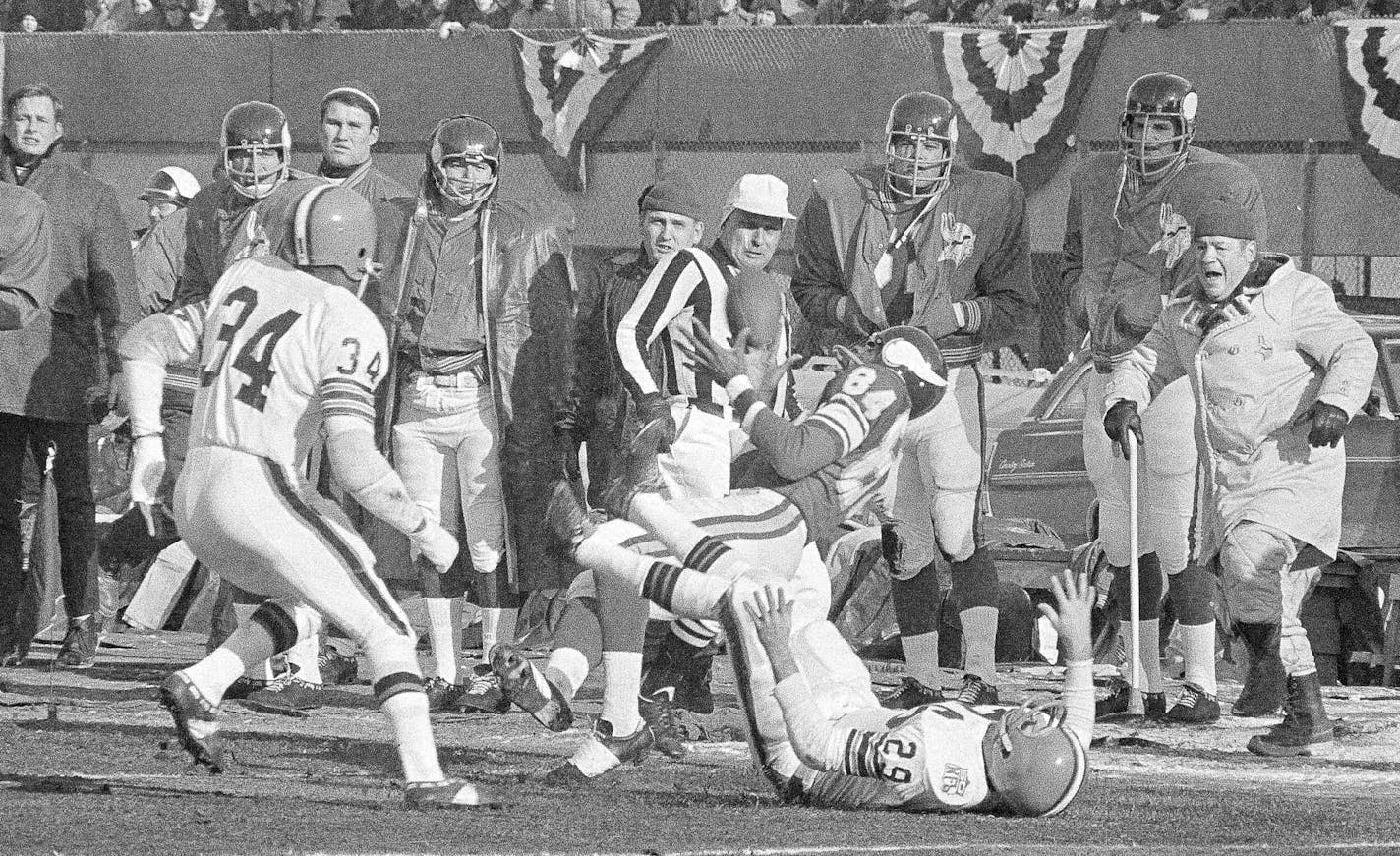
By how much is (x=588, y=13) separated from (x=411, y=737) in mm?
12164

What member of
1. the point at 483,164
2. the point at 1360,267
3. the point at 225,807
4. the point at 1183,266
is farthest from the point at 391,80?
the point at 225,807

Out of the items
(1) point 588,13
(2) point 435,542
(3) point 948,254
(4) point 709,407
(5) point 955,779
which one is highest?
(1) point 588,13

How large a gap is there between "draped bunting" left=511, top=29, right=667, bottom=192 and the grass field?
9.14 m

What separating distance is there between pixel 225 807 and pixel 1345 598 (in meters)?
5.85

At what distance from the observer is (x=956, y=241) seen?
865cm

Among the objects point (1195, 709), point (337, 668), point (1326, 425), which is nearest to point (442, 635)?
point (337, 668)

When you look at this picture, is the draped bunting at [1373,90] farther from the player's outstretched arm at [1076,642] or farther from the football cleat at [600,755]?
the football cleat at [600,755]

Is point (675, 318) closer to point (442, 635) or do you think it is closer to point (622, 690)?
point (622, 690)

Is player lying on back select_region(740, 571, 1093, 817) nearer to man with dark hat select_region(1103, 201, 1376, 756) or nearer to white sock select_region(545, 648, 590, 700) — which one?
white sock select_region(545, 648, 590, 700)

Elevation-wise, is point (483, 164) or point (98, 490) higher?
point (483, 164)

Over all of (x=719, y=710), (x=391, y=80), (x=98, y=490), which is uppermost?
(x=391, y=80)

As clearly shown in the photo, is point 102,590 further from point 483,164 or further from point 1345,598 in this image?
point 1345,598

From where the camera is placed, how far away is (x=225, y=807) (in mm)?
6027

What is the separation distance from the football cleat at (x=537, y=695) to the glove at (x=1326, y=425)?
8.88ft
